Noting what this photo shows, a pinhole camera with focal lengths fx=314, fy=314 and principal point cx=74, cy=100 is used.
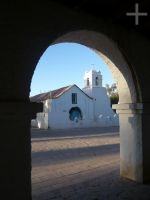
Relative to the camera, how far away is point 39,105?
4.50 metres

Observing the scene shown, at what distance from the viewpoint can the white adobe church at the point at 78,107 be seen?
3894 centimetres

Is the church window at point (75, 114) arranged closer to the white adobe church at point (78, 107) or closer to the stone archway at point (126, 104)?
the white adobe church at point (78, 107)

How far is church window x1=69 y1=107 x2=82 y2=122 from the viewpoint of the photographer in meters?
40.5

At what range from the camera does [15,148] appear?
423 centimetres

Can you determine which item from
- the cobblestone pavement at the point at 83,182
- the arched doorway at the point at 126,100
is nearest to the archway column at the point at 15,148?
the cobblestone pavement at the point at 83,182

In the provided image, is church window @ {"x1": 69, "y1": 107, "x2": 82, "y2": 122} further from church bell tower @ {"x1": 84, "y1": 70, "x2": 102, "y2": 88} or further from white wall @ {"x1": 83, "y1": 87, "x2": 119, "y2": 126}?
church bell tower @ {"x1": 84, "y1": 70, "x2": 102, "y2": 88}

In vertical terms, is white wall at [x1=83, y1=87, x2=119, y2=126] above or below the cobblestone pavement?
above

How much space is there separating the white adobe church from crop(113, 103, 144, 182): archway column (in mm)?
29423

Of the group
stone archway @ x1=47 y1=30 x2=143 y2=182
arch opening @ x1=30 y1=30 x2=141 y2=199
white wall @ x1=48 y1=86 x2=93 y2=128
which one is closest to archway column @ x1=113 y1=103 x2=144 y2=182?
stone archway @ x1=47 y1=30 x2=143 y2=182

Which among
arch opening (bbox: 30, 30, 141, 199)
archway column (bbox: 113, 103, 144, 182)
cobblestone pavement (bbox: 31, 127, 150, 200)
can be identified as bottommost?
cobblestone pavement (bbox: 31, 127, 150, 200)

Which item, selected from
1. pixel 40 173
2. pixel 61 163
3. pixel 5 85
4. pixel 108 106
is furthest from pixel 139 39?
pixel 108 106

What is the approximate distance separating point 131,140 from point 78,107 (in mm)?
34416

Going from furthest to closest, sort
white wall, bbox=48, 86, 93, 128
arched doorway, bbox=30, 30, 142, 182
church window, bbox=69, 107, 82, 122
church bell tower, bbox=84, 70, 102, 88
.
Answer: church bell tower, bbox=84, 70, 102, 88
church window, bbox=69, 107, 82, 122
white wall, bbox=48, 86, 93, 128
arched doorway, bbox=30, 30, 142, 182

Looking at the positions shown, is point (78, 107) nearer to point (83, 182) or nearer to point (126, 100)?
point (83, 182)
